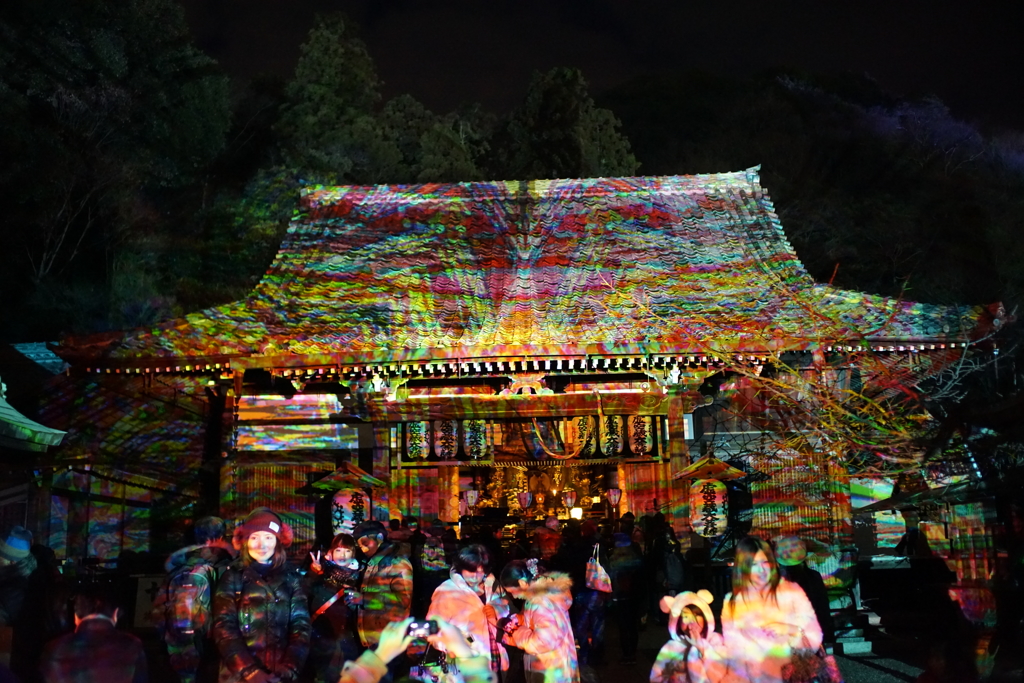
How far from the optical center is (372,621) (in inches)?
264

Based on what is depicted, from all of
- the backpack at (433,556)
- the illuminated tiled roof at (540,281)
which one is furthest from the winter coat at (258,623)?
the illuminated tiled roof at (540,281)

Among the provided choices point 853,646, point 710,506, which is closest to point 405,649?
point 853,646

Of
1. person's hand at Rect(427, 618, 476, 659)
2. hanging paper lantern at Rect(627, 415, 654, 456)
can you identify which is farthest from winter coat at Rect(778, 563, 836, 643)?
hanging paper lantern at Rect(627, 415, 654, 456)

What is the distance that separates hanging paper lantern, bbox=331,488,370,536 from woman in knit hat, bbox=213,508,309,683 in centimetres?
878

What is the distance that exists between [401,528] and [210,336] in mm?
3870

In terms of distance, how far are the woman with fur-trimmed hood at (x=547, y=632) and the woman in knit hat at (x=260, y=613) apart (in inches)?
68.1

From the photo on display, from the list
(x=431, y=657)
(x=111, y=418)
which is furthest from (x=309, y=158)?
(x=431, y=657)

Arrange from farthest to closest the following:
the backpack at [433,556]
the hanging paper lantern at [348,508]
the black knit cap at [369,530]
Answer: the hanging paper lantern at [348,508] < the backpack at [433,556] < the black knit cap at [369,530]

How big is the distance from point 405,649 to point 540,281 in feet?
34.2

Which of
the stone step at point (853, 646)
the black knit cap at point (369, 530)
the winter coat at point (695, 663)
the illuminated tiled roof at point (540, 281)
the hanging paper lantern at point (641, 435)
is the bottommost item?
the stone step at point (853, 646)

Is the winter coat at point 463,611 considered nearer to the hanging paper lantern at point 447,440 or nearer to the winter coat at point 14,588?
the winter coat at point 14,588

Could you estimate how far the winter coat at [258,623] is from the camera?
5391 mm

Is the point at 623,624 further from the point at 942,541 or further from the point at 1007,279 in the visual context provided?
the point at 1007,279

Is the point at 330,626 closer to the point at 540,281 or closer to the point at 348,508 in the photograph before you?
Answer: the point at 348,508
